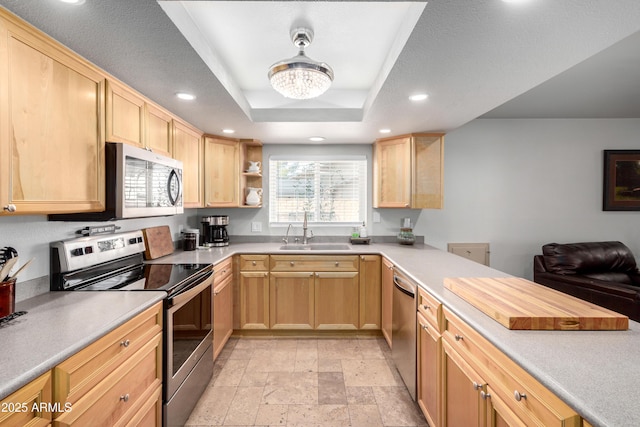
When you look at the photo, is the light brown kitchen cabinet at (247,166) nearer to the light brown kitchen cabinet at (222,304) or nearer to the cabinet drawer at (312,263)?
the cabinet drawer at (312,263)

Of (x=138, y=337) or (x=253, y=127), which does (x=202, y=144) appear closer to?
(x=253, y=127)

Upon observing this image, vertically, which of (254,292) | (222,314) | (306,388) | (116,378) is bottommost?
(306,388)

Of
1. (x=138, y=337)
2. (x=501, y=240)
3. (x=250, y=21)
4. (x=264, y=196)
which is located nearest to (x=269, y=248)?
(x=264, y=196)

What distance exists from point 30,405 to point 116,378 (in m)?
0.37

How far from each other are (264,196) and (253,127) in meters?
1.02

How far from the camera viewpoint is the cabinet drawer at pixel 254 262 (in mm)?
2975

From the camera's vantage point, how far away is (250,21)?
1.69 meters

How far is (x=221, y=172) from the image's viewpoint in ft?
10.5

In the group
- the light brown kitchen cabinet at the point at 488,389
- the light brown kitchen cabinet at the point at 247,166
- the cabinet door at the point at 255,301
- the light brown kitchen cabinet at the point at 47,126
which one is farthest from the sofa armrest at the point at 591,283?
the light brown kitchen cabinet at the point at 47,126

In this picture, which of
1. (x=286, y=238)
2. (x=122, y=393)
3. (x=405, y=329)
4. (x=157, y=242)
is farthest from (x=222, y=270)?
(x=405, y=329)

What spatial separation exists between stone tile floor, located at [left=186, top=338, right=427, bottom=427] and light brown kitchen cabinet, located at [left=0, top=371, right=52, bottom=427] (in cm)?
117

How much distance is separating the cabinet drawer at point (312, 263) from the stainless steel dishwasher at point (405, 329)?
0.61m

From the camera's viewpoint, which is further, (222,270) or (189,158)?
(189,158)

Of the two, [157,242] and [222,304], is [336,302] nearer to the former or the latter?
[222,304]
